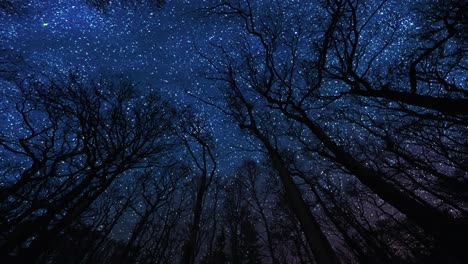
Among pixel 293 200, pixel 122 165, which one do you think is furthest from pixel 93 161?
pixel 293 200

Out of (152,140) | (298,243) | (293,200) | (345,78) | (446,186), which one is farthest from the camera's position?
(298,243)

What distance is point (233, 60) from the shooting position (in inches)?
401

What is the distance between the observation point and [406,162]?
13.0 metres

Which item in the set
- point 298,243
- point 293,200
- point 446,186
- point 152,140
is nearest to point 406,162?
point 446,186

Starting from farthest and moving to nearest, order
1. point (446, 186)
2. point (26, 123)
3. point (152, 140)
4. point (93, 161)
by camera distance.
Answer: point (152, 140), point (446, 186), point (93, 161), point (26, 123)

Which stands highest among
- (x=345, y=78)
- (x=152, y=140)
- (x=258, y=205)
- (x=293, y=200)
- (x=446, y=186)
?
(x=258, y=205)

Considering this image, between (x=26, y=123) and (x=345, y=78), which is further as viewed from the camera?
(x=26, y=123)

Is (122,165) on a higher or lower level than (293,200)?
higher

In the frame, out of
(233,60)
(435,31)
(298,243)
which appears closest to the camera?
(435,31)

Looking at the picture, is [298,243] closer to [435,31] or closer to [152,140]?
[152,140]

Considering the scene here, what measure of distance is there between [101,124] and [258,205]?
594 inches

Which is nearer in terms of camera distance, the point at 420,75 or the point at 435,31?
the point at 435,31

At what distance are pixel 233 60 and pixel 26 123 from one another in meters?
9.81

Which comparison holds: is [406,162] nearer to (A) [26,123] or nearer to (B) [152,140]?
(B) [152,140]
